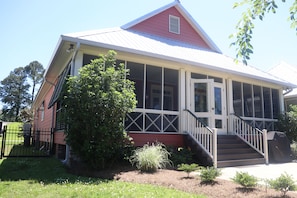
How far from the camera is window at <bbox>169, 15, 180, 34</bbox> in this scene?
14164mm

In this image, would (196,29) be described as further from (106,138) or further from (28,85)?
(28,85)

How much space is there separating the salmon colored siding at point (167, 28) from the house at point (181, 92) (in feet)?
0.20

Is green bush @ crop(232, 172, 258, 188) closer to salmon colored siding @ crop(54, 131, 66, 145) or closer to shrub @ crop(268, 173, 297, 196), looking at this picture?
shrub @ crop(268, 173, 297, 196)

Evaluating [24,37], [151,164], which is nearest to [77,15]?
Result: [24,37]

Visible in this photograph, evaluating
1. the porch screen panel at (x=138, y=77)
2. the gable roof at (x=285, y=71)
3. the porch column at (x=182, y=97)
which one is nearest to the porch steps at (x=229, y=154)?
the porch column at (x=182, y=97)

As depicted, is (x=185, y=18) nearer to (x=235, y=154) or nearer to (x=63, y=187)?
(x=235, y=154)

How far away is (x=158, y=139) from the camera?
8891 millimetres

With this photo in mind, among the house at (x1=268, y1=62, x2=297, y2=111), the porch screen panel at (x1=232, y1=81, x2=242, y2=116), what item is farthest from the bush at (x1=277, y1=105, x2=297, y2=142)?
the house at (x1=268, y1=62, x2=297, y2=111)

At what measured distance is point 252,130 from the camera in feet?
33.3

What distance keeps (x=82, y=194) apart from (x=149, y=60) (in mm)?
5937

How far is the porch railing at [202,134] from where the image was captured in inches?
301

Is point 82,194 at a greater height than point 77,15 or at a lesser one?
lesser

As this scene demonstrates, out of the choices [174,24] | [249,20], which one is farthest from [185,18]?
[249,20]

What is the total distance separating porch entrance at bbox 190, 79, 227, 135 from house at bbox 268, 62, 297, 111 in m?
7.47
